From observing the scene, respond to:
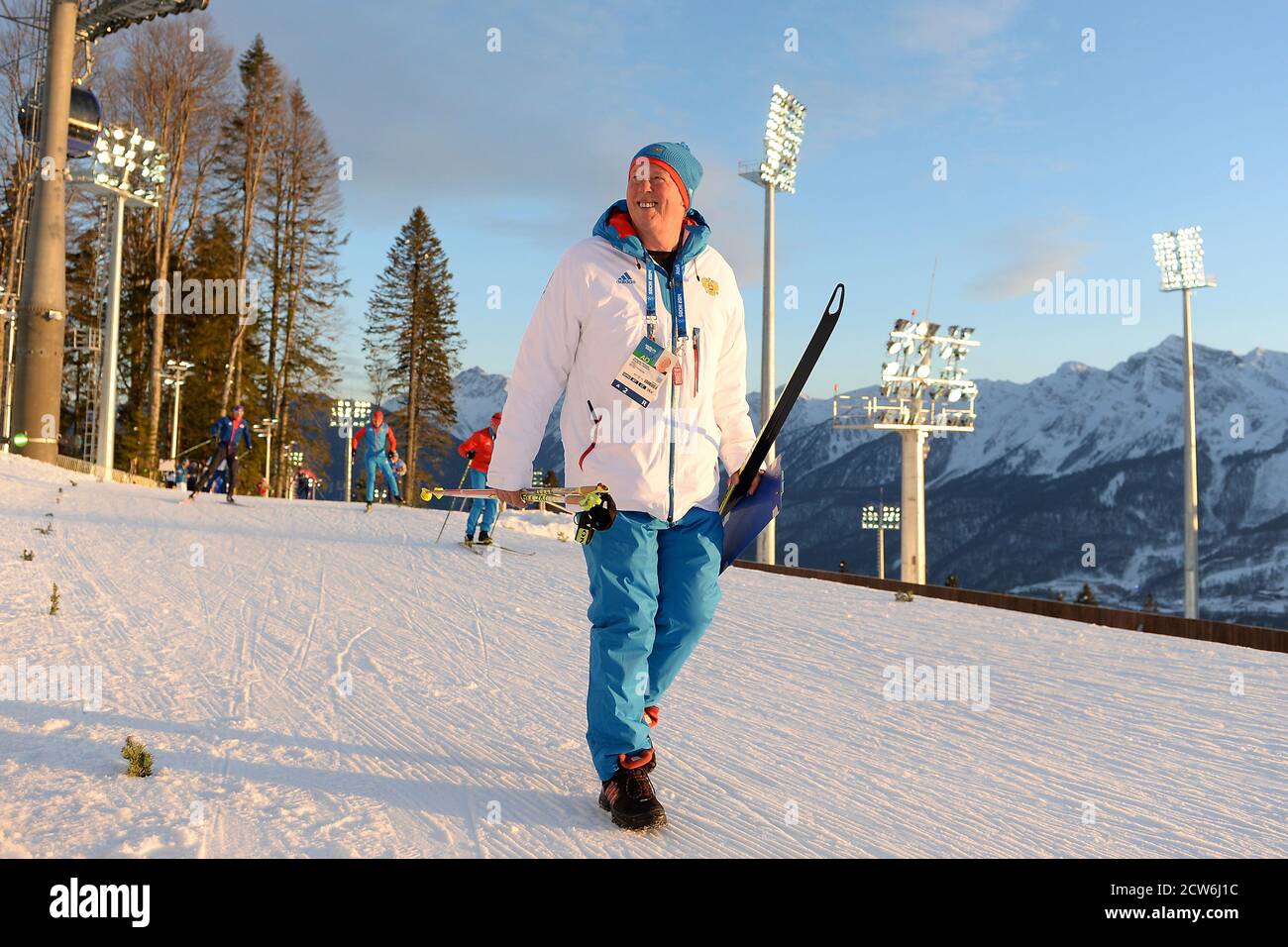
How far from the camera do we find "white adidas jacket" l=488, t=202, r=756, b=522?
3.20m

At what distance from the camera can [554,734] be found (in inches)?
164

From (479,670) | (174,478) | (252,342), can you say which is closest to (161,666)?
(479,670)

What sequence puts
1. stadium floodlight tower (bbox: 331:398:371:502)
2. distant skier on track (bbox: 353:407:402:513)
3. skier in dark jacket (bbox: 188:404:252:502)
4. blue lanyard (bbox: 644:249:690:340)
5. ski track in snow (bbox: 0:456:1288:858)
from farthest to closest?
stadium floodlight tower (bbox: 331:398:371:502)
distant skier on track (bbox: 353:407:402:513)
skier in dark jacket (bbox: 188:404:252:502)
blue lanyard (bbox: 644:249:690:340)
ski track in snow (bbox: 0:456:1288:858)

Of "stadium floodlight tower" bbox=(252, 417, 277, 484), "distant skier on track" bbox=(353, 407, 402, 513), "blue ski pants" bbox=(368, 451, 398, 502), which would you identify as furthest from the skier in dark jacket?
"stadium floodlight tower" bbox=(252, 417, 277, 484)

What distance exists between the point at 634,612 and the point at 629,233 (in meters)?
1.32

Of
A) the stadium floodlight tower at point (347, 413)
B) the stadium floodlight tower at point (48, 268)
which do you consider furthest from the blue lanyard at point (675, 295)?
the stadium floodlight tower at point (347, 413)

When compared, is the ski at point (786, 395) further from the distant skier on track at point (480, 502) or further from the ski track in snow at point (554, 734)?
the distant skier on track at point (480, 502)

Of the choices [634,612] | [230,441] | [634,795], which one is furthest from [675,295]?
[230,441]

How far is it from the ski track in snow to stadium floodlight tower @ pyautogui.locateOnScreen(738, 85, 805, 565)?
19527 millimetres

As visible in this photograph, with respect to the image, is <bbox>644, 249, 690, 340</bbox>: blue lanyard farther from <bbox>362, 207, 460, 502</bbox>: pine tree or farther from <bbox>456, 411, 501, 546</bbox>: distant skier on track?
<bbox>362, 207, 460, 502</bbox>: pine tree
